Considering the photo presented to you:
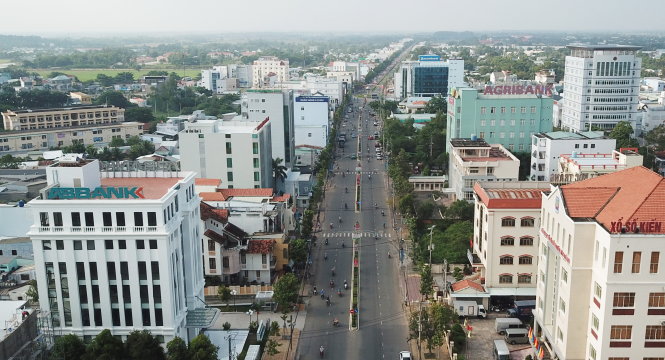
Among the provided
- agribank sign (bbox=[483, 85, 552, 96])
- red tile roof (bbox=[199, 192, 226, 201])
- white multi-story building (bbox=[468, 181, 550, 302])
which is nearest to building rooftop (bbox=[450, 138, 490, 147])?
agribank sign (bbox=[483, 85, 552, 96])

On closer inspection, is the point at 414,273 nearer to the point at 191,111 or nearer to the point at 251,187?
the point at 251,187

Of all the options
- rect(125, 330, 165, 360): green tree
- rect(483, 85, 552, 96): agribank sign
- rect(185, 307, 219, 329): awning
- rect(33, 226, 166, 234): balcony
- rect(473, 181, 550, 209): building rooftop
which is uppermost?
rect(483, 85, 552, 96): agribank sign

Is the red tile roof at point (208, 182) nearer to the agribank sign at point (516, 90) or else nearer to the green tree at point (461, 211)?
the green tree at point (461, 211)

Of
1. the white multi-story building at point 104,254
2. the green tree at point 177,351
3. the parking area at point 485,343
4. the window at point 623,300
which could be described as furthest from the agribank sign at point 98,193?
the window at point 623,300

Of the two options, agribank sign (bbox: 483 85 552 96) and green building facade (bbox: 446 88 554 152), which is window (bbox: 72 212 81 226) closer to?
green building facade (bbox: 446 88 554 152)

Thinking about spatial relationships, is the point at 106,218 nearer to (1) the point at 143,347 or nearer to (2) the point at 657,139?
(1) the point at 143,347

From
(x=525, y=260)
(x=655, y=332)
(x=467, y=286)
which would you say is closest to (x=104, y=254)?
(x=467, y=286)
